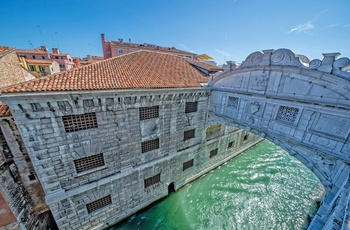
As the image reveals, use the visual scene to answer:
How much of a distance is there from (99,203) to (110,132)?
5.33 meters

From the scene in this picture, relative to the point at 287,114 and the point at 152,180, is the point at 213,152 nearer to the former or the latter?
the point at 152,180

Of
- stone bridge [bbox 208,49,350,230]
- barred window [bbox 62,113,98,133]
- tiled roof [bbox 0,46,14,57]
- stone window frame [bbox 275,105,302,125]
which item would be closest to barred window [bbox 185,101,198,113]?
stone bridge [bbox 208,49,350,230]

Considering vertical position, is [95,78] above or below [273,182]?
above

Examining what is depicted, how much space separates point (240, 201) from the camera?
474 inches

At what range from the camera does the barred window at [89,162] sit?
25.7 ft

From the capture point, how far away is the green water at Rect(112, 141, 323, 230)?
10.5 metres

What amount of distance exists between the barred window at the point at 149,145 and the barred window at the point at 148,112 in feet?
6.34

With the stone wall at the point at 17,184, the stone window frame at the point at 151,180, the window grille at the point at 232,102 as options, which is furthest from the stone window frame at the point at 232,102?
the stone wall at the point at 17,184

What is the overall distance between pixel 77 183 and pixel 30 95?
5342 mm

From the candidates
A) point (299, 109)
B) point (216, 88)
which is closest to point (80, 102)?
point (216, 88)

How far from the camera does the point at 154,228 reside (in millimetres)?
10266

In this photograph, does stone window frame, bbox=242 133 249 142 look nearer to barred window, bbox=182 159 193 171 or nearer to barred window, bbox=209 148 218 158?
barred window, bbox=209 148 218 158

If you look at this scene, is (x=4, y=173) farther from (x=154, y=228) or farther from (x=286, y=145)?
(x=286, y=145)

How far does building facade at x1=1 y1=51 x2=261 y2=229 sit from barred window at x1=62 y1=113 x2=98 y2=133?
0.13ft
